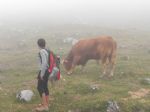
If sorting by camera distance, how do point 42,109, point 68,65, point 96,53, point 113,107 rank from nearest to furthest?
1. point 42,109
2. point 113,107
3. point 96,53
4. point 68,65

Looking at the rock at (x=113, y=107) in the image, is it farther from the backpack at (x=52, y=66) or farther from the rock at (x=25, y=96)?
the rock at (x=25, y=96)

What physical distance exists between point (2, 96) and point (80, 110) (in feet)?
14.5

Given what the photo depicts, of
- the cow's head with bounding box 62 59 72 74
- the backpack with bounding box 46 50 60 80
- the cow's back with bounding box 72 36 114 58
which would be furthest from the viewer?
the cow's head with bounding box 62 59 72 74

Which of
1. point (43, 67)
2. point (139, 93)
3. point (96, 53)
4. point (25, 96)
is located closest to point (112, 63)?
point (96, 53)

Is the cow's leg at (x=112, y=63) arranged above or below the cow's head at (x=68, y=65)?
above

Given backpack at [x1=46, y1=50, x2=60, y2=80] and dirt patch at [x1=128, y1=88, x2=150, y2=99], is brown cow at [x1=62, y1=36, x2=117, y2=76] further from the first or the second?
backpack at [x1=46, y1=50, x2=60, y2=80]

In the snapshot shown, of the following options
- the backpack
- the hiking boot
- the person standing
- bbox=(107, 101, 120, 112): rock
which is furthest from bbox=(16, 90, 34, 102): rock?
bbox=(107, 101, 120, 112): rock

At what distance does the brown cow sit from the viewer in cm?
2417

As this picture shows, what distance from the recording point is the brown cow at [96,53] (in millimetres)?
24172

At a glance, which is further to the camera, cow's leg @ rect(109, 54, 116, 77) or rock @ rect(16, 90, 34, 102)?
cow's leg @ rect(109, 54, 116, 77)

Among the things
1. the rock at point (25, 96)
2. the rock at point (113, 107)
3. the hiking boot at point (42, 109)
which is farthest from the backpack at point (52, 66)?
the rock at point (113, 107)

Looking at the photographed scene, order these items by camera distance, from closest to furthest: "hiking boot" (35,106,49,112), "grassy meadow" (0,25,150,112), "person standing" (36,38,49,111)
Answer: "person standing" (36,38,49,111), "hiking boot" (35,106,49,112), "grassy meadow" (0,25,150,112)

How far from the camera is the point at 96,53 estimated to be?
2459cm

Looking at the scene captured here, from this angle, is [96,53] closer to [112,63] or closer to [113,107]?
[112,63]
